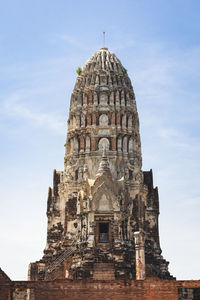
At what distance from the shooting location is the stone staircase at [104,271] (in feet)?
128

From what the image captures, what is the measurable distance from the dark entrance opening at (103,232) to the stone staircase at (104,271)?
2.21 meters

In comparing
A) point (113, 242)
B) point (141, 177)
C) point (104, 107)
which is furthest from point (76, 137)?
point (113, 242)

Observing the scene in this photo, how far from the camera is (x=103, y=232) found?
41969mm

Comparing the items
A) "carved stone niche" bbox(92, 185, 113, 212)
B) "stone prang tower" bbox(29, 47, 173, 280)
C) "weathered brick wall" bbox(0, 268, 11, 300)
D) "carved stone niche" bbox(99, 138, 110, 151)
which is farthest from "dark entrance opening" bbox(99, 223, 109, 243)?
"weathered brick wall" bbox(0, 268, 11, 300)

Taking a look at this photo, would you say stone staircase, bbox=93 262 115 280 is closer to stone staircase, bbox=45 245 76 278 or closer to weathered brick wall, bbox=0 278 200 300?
stone staircase, bbox=45 245 76 278

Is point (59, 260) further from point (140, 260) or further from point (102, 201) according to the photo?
point (140, 260)

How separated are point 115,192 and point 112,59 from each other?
1406 cm

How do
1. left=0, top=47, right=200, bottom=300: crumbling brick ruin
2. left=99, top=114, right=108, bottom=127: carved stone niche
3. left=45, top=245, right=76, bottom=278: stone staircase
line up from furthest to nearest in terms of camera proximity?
left=99, top=114, right=108, bottom=127: carved stone niche, left=45, top=245, right=76, bottom=278: stone staircase, left=0, top=47, right=200, bottom=300: crumbling brick ruin

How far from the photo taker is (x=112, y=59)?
50438 mm

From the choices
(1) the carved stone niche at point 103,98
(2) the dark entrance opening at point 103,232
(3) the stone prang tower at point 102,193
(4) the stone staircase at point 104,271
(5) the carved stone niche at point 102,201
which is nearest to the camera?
(4) the stone staircase at point 104,271

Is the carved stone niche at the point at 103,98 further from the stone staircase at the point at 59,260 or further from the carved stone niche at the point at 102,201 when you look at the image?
the stone staircase at the point at 59,260

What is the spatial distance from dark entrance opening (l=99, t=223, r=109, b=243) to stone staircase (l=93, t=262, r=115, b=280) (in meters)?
2.21

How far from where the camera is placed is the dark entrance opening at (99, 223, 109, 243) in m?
41.3

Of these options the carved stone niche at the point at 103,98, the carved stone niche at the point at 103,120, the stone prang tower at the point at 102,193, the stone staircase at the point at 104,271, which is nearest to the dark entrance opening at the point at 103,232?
the stone prang tower at the point at 102,193
